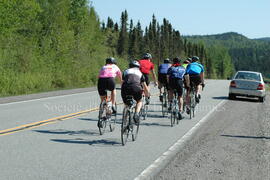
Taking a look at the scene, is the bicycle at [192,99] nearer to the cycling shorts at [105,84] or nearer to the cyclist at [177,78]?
the cyclist at [177,78]

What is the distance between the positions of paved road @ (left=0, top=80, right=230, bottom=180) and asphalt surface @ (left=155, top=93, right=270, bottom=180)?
0.52 m

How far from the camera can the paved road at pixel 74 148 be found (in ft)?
18.2

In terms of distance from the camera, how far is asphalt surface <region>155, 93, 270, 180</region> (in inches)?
219

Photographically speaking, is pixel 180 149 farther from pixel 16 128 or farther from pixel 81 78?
pixel 81 78

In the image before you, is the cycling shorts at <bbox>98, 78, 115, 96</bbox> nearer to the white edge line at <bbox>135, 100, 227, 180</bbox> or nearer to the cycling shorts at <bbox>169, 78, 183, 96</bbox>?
the white edge line at <bbox>135, 100, 227, 180</bbox>

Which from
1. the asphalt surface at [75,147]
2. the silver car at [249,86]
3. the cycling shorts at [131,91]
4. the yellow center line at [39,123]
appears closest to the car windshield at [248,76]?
the silver car at [249,86]

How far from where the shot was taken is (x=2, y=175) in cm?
523

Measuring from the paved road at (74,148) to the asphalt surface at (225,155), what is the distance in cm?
52

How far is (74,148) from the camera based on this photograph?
23.8 ft

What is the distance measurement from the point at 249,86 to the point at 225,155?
1403cm

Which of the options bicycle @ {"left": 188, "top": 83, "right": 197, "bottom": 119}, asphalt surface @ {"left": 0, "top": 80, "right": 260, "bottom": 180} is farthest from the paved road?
bicycle @ {"left": 188, "top": 83, "right": 197, "bottom": 119}

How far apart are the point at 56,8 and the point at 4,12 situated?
1292 centimetres

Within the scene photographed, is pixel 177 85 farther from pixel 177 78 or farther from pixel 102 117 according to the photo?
pixel 102 117

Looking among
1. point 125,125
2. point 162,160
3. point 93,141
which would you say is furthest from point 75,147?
point 162,160
